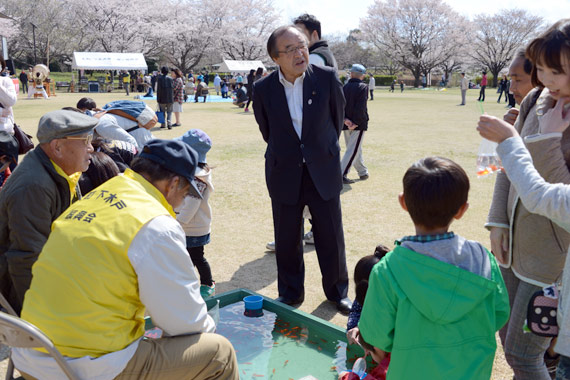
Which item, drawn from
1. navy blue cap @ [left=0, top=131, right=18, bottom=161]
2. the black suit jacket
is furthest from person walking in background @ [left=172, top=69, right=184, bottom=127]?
the black suit jacket

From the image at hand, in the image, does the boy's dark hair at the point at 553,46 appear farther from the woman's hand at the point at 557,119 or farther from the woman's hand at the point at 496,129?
the woman's hand at the point at 496,129

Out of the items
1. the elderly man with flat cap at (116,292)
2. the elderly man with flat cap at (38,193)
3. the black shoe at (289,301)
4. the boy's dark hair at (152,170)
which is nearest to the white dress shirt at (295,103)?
the black shoe at (289,301)

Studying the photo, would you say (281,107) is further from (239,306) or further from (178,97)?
(178,97)

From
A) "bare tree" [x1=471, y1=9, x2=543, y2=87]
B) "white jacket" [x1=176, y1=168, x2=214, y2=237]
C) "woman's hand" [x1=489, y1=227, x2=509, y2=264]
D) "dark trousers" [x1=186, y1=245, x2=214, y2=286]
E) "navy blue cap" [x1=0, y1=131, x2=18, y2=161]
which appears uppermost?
"bare tree" [x1=471, y1=9, x2=543, y2=87]

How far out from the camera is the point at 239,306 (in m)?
3.88

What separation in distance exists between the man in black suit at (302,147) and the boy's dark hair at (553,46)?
1.83 metres

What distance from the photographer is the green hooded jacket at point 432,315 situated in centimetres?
178

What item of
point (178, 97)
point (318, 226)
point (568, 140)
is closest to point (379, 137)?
point (178, 97)

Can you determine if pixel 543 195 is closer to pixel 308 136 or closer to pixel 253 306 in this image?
pixel 308 136

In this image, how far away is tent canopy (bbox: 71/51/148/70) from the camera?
34550mm

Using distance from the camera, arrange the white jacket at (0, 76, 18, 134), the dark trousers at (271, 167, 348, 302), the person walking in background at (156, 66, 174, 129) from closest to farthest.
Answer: the dark trousers at (271, 167, 348, 302)
the white jacket at (0, 76, 18, 134)
the person walking in background at (156, 66, 174, 129)

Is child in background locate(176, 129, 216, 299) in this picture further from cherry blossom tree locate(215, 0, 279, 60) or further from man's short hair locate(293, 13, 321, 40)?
cherry blossom tree locate(215, 0, 279, 60)

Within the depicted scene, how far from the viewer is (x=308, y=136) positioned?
3672 millimetres

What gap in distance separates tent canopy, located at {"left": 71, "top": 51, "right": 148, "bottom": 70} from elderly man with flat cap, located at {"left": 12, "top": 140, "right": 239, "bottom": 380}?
117 ft
